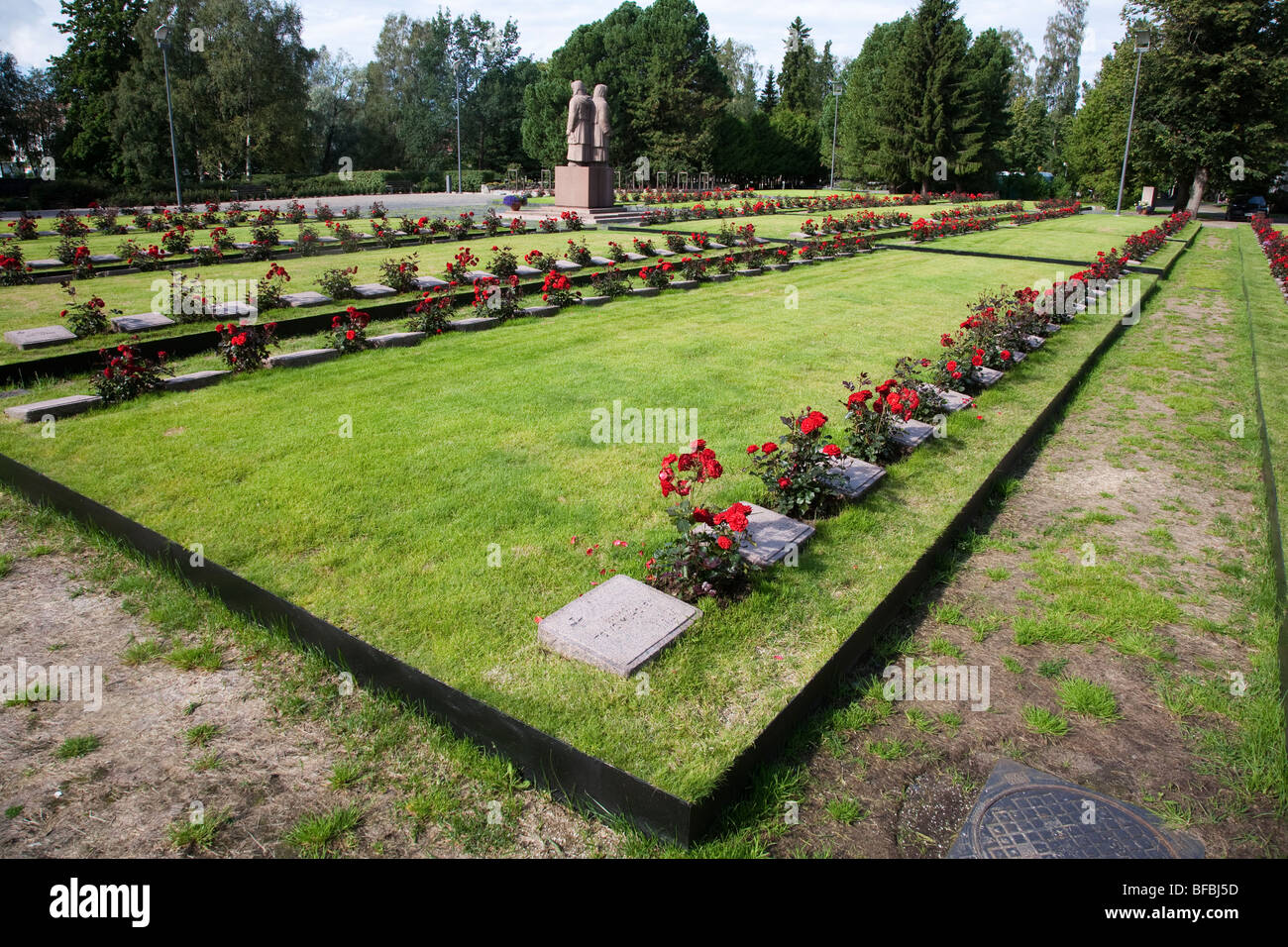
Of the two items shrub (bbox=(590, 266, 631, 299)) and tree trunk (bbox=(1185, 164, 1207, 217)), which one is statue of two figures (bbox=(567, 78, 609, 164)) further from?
tree trunk (bbox=(1185, 164, 1207, 217))

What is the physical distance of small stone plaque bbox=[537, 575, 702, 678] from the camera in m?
3.57

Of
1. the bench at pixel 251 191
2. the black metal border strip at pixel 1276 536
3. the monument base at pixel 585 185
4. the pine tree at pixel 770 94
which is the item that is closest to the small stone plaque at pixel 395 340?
the black metal border strip at pixel 1276 536

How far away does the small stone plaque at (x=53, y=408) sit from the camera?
22.0 feet

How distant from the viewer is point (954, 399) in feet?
24.7

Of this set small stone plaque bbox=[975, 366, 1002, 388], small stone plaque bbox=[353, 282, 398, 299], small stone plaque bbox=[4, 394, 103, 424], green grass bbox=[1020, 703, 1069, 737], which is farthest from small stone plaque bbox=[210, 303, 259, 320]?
green grass bbox=[1020, 703, 1069, 737]

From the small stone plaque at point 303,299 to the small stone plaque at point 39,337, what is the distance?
2634 mm

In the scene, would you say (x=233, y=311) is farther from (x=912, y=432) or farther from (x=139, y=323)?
(x=912, y=432)

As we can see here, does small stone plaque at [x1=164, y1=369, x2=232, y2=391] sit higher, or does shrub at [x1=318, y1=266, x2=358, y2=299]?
shrub at [x1=318, y1=266, x2=358, y2=299]

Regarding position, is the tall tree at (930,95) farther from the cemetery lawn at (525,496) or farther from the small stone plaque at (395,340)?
the small stone plaque at (395,340)

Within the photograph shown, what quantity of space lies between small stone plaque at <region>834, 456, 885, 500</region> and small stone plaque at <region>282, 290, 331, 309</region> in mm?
8464

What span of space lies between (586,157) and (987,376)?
62.1 feet
